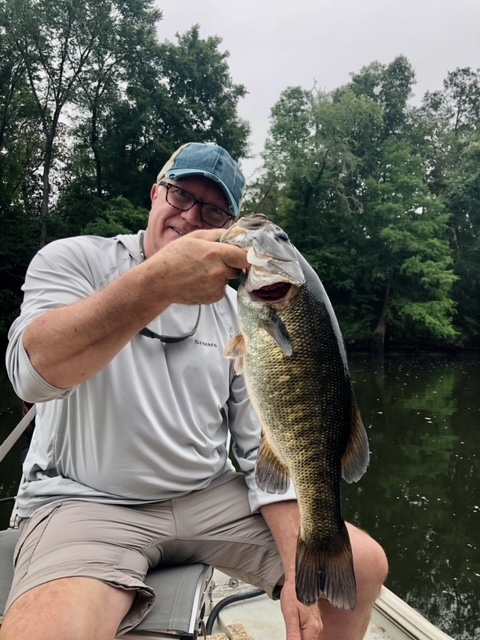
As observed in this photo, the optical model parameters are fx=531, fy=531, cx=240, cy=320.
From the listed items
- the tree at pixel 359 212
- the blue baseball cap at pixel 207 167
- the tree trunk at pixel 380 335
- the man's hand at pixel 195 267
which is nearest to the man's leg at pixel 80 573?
the man's hand at pixel 195 267

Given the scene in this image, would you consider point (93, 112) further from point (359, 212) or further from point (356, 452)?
point (356, 452)

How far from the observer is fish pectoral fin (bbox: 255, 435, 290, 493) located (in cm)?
156

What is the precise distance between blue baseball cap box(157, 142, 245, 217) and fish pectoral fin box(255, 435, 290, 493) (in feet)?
3.52

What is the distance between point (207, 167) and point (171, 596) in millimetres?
1523

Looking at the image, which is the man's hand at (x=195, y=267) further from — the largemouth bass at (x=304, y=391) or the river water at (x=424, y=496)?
the river water at (x=424, y=496)

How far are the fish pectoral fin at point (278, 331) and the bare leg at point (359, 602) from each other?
0.80 meters

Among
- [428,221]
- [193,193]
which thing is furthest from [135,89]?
[193,193]

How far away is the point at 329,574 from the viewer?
4.82 ft

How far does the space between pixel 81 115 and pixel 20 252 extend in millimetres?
7123

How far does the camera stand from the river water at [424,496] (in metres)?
4.75

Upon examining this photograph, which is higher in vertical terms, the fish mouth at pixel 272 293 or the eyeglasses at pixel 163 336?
the fish mouth at pixel 272 293

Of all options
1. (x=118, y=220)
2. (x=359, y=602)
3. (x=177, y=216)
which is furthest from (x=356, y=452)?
(x=118, y=220)

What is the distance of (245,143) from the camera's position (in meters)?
24.1

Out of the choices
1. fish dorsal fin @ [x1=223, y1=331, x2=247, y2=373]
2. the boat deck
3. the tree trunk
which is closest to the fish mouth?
fish dorsal fin @ [x1=223, y1=331, x2=247, y2=373]
